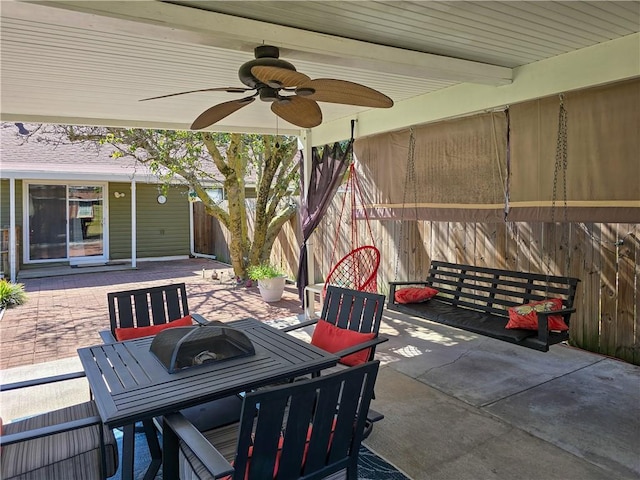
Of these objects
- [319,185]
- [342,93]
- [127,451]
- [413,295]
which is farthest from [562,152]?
[127,451]

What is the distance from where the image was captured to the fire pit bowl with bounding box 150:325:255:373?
236 centimetres

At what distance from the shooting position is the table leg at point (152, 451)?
241cm

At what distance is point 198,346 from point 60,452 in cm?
76

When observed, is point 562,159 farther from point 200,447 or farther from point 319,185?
point 200,447

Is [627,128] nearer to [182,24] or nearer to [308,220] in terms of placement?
[182,24]

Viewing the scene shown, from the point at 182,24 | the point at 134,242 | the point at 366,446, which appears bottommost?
the point at 366,446

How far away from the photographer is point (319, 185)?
19.6ft

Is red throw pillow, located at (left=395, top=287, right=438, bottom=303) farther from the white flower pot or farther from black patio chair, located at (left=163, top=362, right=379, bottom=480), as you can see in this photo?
the white flower pot

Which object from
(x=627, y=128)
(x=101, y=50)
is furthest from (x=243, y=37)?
(x=627, y=128)

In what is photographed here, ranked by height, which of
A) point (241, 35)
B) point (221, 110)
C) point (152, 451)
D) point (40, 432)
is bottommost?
point (152, 451)

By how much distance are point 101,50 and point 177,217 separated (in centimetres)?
1014

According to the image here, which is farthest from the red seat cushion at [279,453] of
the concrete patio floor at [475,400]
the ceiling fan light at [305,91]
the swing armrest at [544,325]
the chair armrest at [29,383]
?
the swing armrest at [544,325]

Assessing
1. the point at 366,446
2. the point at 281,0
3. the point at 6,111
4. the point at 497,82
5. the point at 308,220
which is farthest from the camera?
the point at 308,220

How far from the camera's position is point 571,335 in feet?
15.7
